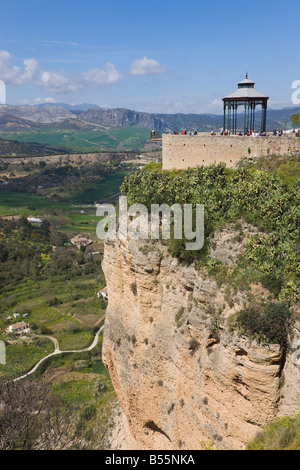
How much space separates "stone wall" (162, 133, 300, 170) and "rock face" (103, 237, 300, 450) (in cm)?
697

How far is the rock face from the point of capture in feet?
41.4

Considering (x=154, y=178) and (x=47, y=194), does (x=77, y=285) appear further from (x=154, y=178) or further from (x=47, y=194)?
(x=47, y=194)

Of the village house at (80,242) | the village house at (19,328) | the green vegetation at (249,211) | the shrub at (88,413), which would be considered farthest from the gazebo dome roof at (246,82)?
the village house at (80,242)

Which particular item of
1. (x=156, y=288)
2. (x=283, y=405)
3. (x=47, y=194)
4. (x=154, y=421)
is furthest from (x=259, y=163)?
(x=47, y=194)

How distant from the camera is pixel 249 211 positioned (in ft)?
51.4

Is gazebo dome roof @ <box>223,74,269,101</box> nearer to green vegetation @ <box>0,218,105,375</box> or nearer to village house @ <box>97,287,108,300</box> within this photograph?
green vegetation @ <box>0,218,105,375</box>

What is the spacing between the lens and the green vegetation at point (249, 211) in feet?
43.8

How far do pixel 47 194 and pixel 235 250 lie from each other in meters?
123

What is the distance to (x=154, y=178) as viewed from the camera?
21609 mm

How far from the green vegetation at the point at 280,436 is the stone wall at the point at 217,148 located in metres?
12.5

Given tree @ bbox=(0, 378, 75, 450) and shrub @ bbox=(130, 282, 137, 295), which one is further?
shrub @ bbox=(130, 282, 137, 295)

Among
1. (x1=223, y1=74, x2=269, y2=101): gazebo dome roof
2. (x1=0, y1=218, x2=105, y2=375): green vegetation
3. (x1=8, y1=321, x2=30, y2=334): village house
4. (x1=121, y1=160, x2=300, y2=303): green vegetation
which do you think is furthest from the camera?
(x1=8, y1=321, x2=30, y2=334): village house

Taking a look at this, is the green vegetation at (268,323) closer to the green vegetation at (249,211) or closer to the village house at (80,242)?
the green vegetation at (249,211)

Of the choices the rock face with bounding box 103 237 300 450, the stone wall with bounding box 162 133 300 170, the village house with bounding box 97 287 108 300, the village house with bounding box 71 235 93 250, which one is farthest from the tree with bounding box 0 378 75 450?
the village house with bounding box 71 235 93 250
